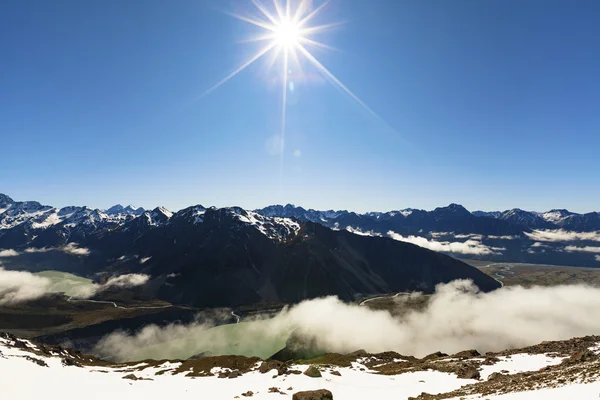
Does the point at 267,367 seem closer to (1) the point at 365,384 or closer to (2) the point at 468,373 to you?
(1) the point at 365,384

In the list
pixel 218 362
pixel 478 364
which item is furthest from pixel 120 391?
pixel 218 362

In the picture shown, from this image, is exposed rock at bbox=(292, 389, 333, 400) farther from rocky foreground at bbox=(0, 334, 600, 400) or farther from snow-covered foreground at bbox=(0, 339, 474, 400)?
snow-covered foreground at bbox=(0, 339, 474, 400)

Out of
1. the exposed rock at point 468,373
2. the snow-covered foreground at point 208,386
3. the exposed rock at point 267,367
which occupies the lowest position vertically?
the exposed rock at point 267,367

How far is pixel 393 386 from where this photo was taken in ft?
148

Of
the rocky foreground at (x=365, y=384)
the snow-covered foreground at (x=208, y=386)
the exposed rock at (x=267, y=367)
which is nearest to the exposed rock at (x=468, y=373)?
the rocky foreground at (x=365, y=384)

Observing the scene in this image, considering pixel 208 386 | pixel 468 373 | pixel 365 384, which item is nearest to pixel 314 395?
pixel 365 384

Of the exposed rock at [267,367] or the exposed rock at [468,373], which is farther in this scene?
the exposed rock at [267,367]

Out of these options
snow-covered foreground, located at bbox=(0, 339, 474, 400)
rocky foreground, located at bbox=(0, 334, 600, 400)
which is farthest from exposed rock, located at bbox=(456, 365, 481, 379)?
snow-covered foreground, located at bbox=(0, 339, 474, 400)

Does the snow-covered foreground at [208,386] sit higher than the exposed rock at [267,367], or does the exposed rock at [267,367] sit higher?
the snow-covered foreground at [208,386]

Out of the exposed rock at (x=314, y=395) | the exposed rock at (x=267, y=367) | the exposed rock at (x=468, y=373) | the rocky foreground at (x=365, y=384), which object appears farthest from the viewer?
the exposed rock at (x=267, y=367)

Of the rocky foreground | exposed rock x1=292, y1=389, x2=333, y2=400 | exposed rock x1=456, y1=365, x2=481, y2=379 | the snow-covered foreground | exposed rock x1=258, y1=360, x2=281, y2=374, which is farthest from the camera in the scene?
exposed rock x1=258, y1=360, x2=281, y2=374

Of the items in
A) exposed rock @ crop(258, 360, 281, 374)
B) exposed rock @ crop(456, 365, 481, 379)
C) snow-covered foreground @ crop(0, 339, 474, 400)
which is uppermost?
snow-covered foreground @ crop(0, 339, 474, 400)

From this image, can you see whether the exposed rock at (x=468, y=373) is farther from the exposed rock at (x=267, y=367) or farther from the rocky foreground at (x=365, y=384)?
the exposed rock at (x=267, y=367)

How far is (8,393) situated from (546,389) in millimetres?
49371
